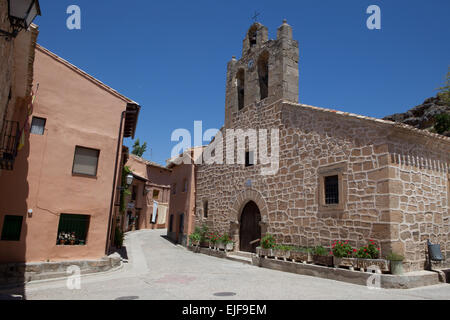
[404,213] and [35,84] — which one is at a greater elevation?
[35,84]

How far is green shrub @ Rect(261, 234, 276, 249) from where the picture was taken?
11414 mm

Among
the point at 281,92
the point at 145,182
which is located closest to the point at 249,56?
the point at 281,92

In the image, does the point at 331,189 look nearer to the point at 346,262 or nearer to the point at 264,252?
the point at 346,262

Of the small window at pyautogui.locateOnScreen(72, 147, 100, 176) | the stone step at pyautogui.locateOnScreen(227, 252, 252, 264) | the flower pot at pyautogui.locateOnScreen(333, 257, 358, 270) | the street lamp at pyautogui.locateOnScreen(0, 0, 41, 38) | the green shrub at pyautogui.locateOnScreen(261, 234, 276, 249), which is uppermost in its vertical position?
the street lamp at pyautogui.locateOnScreen(0, 0, 41, 38)

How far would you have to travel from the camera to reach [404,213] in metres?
8.36

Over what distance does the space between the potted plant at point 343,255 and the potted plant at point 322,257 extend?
245mm

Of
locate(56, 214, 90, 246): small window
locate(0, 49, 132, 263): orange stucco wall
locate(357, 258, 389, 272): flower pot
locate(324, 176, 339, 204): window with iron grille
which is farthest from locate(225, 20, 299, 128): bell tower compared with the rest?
locate(56, 214, 90, 246): small window

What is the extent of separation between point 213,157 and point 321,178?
7.86 metres

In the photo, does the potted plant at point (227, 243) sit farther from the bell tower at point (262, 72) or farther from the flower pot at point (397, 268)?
the flower pot at point (397, 268)

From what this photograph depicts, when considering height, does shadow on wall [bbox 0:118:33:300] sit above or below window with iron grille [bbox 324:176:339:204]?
below

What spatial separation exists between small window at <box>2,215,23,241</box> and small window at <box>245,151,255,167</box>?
8.85 metres

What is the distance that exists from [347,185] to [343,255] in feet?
6.77

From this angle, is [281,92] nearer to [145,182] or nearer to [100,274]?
[100,274]

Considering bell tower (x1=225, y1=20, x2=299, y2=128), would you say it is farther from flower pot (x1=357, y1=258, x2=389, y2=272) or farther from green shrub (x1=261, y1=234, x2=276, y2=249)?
flower pot (x1=357, y1=258, x2=389, y2=272)
